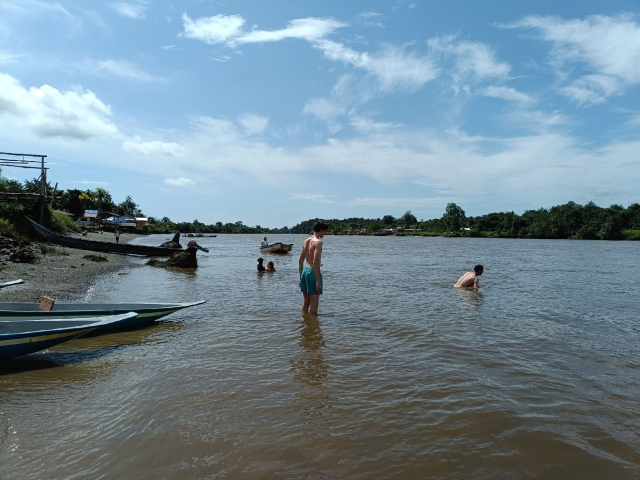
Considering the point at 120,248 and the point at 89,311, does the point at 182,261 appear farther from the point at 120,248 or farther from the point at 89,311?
the point at 89,311

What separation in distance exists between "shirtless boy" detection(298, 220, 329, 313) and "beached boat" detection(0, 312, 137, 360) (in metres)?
4.29

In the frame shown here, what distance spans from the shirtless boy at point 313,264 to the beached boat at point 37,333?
14.1 ft

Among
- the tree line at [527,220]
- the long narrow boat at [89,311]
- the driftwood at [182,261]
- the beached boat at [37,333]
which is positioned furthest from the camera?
the tree line at [527,220]

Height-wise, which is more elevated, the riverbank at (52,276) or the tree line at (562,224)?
the tree line at (562,224)

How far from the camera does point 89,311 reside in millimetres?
7625

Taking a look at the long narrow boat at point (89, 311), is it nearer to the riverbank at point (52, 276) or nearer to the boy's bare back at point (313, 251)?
the boy's bare back at point (313, 251)

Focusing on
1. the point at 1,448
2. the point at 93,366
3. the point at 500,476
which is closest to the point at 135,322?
the point at 93,366

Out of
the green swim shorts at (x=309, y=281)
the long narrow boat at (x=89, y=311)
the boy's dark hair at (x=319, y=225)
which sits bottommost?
the long narrow boat at (x=89, y=311)

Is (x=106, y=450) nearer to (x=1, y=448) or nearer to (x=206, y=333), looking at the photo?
(x=1, y=448)

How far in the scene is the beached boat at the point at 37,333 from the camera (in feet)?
18.8

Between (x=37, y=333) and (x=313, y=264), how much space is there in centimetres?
553

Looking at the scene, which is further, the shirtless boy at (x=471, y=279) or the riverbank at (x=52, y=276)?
the shirtless boy at (x=471, y=279)

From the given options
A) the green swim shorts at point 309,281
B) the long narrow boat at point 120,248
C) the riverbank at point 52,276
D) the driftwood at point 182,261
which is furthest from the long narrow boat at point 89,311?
the long narrow boat at point 120,248

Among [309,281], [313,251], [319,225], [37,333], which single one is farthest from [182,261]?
[37,333]
